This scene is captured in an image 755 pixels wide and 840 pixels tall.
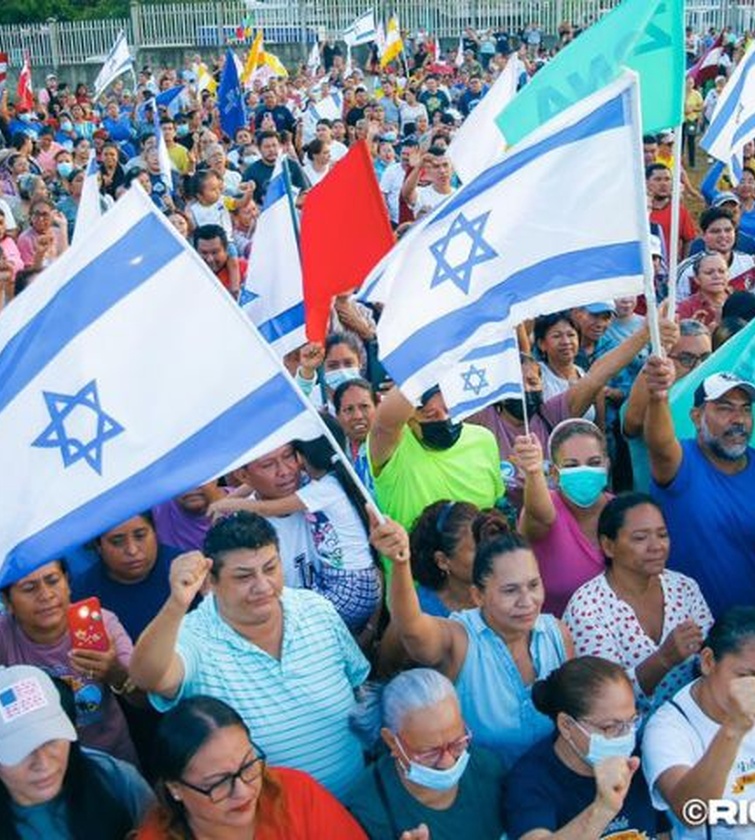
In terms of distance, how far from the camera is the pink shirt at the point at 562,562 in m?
4.02

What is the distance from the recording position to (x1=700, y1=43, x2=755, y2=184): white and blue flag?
643 cm

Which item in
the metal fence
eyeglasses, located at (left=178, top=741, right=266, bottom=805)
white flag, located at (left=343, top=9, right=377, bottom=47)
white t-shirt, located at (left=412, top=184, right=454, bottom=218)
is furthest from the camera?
the metal fence

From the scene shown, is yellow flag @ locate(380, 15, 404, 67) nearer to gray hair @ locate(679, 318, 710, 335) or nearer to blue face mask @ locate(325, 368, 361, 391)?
blue face mask @ locate(325, 368, 361, 391)

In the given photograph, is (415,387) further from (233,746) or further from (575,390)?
(575,390)

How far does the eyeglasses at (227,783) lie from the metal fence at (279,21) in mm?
31963

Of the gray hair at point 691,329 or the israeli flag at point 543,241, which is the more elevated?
the israeli flag at point 543,241

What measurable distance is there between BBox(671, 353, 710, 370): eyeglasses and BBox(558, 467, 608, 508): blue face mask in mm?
1296

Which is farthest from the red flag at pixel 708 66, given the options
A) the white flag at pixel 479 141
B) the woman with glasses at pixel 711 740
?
the woman with glasses at pixel 711 740

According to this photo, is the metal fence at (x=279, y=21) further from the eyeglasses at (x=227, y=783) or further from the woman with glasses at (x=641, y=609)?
the eyeglasses at (x=227, y=783)

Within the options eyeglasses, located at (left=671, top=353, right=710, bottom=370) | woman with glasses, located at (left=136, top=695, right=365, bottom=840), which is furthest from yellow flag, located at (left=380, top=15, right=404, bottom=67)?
woman with glasses, located at (left=136, top=695, right=365, bottom=840)

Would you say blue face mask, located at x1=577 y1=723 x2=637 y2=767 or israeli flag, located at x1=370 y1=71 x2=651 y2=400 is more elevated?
israeli flag, located at x1=370 y1=71 x2=651 y2=400

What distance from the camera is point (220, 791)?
2824 millimetres

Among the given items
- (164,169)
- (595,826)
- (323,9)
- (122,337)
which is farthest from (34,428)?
(323,9)

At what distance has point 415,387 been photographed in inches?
139
